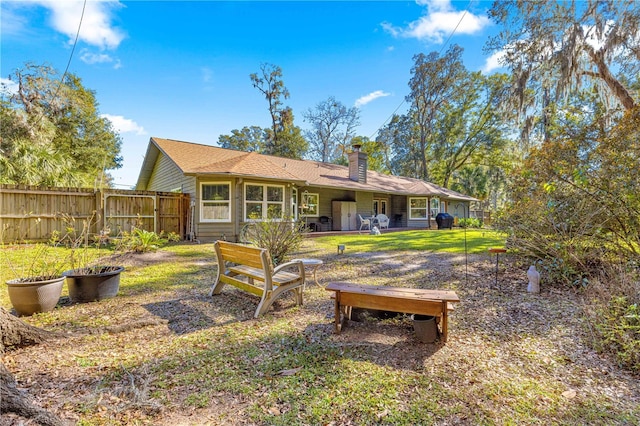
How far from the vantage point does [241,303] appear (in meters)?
4.38

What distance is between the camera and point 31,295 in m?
3.60

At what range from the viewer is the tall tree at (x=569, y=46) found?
28.8ft

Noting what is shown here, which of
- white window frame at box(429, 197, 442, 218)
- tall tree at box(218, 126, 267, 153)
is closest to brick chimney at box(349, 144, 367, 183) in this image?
white window frame at box(429, 197, 442, 218)

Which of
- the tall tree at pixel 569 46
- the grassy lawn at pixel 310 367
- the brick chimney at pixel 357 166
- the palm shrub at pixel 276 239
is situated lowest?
the grassy lawn at pixel 310 367

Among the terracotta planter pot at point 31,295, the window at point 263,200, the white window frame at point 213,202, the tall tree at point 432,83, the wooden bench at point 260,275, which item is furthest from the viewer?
the tall tree at point 432,83

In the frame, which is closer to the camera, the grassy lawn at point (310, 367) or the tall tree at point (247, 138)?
the grassy lawn at point (310, 367)

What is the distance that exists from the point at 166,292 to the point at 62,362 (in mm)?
2272

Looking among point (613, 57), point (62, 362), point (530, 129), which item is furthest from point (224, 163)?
point (613, 57)

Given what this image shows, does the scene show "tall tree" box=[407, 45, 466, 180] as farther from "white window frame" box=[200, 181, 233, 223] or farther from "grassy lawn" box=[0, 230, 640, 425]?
"grassy lawn" box=[0, 230, 640, 425]

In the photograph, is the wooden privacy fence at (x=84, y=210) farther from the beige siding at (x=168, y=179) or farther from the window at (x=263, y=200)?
the window at (x=263, y=200)

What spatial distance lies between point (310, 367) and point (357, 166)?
52.3 feet

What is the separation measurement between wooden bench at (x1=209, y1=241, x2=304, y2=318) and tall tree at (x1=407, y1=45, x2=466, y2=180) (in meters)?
26.6

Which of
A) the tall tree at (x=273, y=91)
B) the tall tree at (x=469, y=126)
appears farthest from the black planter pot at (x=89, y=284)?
the tall tree at (x=469, y=126)

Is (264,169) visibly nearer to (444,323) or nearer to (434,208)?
(444,323)
